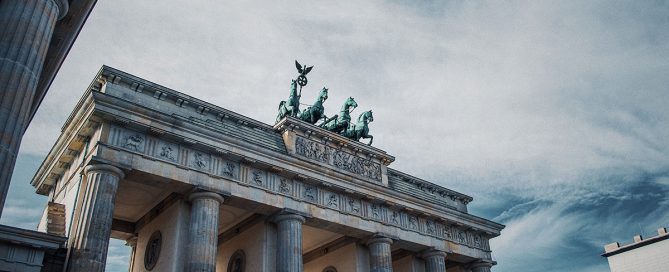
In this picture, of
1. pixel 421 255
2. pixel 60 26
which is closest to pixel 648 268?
pixel 421 255

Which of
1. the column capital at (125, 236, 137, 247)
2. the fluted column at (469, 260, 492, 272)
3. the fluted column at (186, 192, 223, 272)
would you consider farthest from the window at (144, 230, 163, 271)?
the fluted column at (469, 260, 492, 272)

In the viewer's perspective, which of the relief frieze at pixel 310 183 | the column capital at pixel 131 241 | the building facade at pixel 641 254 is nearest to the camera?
the relief frieze at pixel 310 183

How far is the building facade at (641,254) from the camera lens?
54656mm

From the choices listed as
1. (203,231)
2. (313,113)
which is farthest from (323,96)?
(203,231)

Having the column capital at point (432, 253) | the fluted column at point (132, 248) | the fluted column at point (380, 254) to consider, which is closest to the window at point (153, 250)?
the fluted column at point (132, 248)

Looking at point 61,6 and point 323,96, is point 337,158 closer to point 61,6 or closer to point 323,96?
point 323,96

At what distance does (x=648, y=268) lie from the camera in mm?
55812

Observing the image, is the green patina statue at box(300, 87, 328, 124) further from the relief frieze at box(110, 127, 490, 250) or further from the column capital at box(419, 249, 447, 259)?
the column capital at box(419, 249, 447, 259)

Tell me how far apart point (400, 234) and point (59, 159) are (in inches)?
688

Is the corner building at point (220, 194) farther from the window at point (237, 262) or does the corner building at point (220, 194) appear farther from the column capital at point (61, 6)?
the column capital at point (61, 6)

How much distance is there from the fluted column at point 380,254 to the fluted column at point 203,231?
Result: 9182 mm

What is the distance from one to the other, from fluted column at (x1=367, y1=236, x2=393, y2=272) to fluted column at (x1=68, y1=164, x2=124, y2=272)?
13599 millimetres

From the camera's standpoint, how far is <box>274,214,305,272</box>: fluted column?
85.5ft

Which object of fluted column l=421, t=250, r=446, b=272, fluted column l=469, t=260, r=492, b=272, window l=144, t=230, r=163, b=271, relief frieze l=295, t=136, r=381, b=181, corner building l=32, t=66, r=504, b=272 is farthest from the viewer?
fluted column l=469, t=260, r=492, b=272
